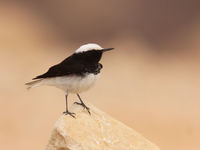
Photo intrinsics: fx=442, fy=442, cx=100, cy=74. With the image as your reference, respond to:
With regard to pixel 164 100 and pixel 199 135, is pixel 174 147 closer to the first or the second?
pixel 199 135

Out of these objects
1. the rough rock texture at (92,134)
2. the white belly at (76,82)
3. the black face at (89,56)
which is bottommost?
the rough rock texture at (92,134)

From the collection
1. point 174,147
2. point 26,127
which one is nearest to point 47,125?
point 26,127

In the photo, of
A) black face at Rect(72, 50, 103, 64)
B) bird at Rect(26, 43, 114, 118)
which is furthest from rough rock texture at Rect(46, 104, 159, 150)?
black face at Rect(72, 50, 103, 64)

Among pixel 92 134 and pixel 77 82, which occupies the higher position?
pixel 77 82

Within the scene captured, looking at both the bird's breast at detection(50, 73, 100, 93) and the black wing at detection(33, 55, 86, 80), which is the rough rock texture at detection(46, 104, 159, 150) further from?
the black wing at detection(33, 55, 86, 80)

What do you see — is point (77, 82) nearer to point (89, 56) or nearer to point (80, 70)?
point (80, 70)

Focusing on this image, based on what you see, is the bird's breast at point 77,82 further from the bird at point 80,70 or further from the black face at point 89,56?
the black face at point 89,56

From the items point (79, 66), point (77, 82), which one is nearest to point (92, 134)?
point (77, 82)

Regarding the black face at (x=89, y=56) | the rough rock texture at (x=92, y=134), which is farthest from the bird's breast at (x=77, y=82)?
the rough rock texture at (x=92, y=134)
